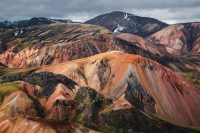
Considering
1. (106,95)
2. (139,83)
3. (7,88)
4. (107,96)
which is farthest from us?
(139,83)

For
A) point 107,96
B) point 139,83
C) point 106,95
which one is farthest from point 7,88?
point 139,83

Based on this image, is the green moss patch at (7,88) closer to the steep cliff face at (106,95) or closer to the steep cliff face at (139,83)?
the steep cliff face at (106,95)

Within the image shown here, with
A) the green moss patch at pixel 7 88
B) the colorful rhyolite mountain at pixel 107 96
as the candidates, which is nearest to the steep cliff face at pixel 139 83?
the colorful rhyolite mountain at pixel 107 96

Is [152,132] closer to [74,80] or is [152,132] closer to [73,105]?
[73,105]

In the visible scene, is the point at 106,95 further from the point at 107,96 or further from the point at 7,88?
the point at 7,88

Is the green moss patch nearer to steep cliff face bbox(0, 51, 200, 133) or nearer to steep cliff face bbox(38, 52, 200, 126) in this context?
steep cliff face bbox(0, 51, 200, 133)

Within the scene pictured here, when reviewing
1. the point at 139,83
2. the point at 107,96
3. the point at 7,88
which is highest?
the point at 7,88

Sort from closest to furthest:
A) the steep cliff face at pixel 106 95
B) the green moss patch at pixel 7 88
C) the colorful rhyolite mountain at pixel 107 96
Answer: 1. the colorful rhyolite mountain at pixel 107 96
2. the steep cliff face at pixel 106 95
3. the green moss patch at pixel 7 88

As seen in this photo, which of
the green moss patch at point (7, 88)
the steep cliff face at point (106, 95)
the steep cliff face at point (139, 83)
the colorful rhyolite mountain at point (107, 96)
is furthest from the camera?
the steep cliff face at point (139, 83)

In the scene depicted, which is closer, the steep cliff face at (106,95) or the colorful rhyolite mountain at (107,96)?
the colorful rhyolite mountain at (107,96)
